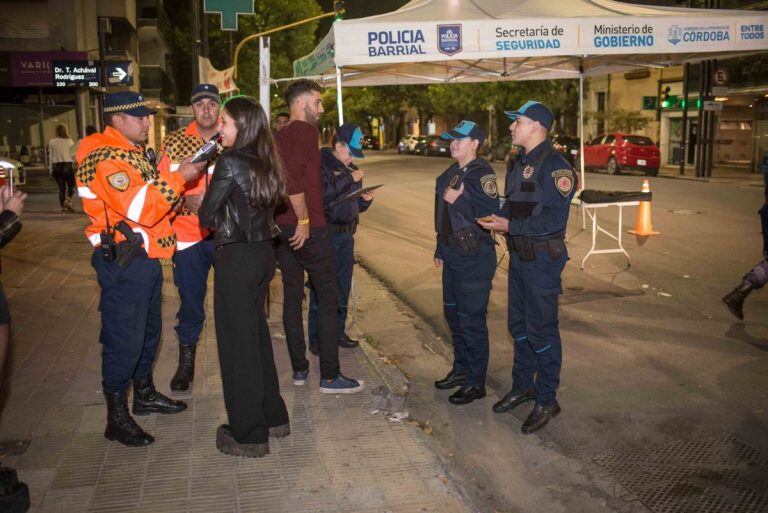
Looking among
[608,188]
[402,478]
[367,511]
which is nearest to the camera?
[367,511]

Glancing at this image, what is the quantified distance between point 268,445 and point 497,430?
1584mm

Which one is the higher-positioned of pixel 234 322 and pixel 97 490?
pixel 234 322

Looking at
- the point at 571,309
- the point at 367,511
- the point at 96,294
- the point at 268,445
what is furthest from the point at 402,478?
the point at 96,294

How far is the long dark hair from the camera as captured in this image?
156 inches

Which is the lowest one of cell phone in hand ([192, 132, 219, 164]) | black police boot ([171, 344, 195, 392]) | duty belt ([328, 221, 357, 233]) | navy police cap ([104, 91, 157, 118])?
black police boot ([171, 344, 195, 392])

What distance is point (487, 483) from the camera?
418 centimetres

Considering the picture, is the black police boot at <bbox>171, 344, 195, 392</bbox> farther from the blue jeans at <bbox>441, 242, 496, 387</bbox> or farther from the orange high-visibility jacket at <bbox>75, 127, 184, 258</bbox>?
the blue jeans at <bbox>441, 242, 496, 387</bbox>

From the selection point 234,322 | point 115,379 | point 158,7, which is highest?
point 158,7

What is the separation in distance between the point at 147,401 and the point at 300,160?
192cm

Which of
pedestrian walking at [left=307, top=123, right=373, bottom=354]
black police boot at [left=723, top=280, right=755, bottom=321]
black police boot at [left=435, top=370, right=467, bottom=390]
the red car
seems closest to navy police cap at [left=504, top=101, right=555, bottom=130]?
pedestrian walking at [left=307, top=123, right=373, bottom=354]

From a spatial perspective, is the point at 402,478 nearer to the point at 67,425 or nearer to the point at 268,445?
the point at 268,445

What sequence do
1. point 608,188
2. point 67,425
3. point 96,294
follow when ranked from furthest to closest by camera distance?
point 608,188
point 96,294
point 67,425

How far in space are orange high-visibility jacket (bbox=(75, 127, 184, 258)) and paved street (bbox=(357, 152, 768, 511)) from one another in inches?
90.0

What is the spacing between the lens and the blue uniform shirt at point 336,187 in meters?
5.86
